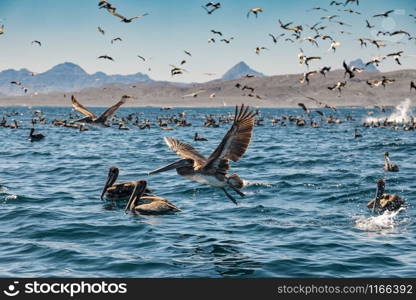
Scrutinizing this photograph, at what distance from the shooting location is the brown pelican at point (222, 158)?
10.3 m

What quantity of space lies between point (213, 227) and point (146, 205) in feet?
7.88

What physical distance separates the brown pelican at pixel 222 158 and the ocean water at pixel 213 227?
4.66ft

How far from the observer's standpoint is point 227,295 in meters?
8.38

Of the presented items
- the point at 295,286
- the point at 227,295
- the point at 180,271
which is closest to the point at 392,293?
the point at 295,286

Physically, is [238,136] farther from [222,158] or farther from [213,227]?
[213,227]

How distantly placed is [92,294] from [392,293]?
484 centimetres

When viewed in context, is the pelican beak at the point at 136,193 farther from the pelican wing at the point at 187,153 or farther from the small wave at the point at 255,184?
the small wave at the point at 255,184

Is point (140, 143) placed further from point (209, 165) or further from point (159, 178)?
point (209, 165)

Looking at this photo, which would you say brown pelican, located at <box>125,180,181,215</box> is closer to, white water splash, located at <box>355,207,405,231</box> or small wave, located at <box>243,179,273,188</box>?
small wave, located at <box>243,179,273,188</box>

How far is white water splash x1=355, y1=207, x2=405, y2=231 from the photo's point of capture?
13.2 m

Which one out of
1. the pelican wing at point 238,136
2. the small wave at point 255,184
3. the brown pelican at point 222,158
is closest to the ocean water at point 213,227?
the small wave at point 255,184

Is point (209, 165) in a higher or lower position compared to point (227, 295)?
higher

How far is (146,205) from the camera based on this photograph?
14664 mm

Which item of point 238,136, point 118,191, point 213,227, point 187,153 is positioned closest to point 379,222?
point 213,227
